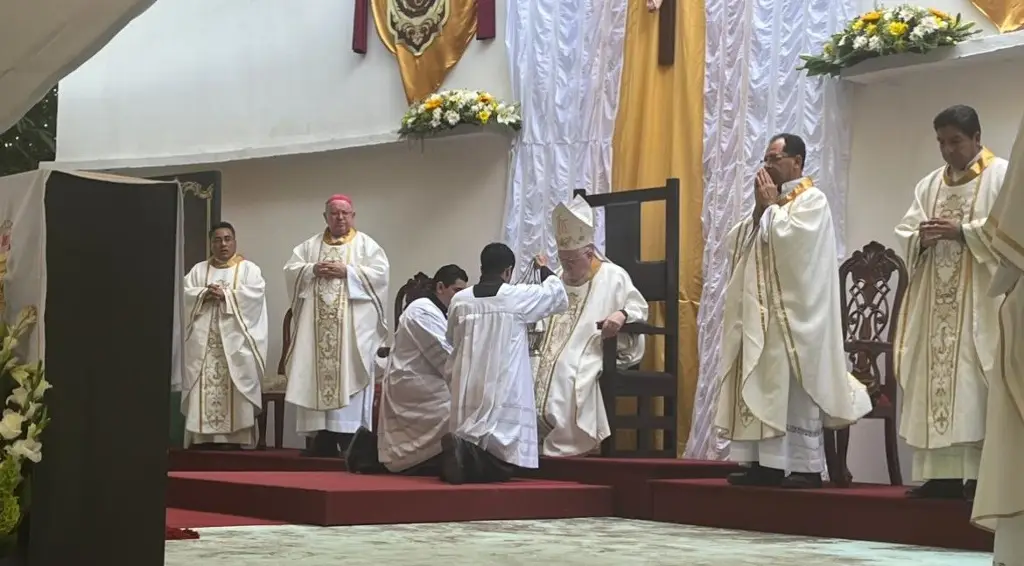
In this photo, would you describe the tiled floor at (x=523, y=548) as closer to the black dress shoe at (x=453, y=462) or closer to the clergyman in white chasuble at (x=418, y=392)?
the black dress shoe at (x=453, y=462)

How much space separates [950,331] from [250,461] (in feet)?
16.7

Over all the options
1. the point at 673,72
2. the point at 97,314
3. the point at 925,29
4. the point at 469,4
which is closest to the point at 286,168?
the point at 469,4

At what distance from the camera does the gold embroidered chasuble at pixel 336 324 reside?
9102mm

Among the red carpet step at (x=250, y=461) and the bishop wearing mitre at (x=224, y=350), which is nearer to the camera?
the red carpet step at (x=250, y=461)

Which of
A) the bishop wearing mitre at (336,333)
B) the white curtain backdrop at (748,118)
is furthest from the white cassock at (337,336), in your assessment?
the white curtain backdrop at (748,118)

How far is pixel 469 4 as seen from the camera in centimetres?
1048

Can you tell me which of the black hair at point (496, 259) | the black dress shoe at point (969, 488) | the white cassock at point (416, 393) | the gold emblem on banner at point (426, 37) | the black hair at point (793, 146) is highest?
the gold emblem on banner at point (426, 37)

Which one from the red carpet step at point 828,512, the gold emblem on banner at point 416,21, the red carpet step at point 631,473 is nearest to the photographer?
the red carpet step at point 828,512

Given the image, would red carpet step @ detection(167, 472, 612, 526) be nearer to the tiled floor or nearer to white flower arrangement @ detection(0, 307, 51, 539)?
the tiled floor

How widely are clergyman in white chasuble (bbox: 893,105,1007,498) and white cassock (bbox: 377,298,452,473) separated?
2.72m

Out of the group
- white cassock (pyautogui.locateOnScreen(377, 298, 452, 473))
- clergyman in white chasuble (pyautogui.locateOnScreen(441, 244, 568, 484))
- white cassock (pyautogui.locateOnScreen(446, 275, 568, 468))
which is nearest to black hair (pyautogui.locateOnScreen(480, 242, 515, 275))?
clergyman in white chasuble (pyautogui.locateOnScreen(441, 244, 568, 484))

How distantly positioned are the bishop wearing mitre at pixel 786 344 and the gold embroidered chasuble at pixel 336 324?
3.33 metres

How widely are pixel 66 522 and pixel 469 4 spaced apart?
25.7 ft

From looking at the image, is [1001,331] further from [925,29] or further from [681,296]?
[681,296]
